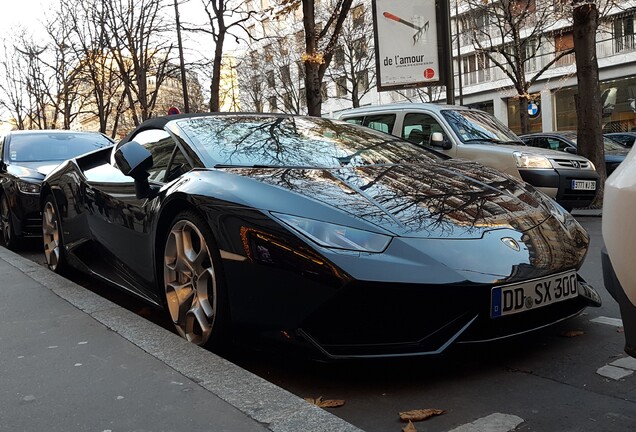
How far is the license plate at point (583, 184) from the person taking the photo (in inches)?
332

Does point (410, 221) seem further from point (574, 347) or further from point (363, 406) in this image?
point (574, 347)

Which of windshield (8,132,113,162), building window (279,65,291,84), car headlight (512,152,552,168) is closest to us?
car headlight (512,152,552,168)

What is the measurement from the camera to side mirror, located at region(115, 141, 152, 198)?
3.80m

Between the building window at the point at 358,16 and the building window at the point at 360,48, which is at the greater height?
the building window at the point at 358,16

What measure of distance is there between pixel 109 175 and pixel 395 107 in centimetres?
568

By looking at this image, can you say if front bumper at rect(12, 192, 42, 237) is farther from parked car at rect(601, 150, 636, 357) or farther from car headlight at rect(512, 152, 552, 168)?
parked car at rect(601, 150, 636, 357)

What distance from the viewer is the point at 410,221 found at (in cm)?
287

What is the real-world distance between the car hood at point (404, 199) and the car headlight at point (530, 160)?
4.64 meters

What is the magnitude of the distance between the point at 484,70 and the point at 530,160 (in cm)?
3566

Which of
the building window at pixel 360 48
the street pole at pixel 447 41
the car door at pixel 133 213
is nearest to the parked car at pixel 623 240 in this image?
the car door at pixel 133 213

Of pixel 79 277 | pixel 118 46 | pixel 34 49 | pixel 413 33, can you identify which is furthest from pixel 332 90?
pixel 79 277

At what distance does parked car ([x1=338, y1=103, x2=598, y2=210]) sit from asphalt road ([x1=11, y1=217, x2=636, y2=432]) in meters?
4.73

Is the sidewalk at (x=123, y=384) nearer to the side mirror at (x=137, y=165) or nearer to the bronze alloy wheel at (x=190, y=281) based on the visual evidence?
the bronze alloy wheel at (x=190, y=281)

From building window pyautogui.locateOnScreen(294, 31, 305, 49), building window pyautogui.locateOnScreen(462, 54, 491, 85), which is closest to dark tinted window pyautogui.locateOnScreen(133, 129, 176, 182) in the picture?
building window pyautogui.locateOnScreen(294, 31, 305, 49)
